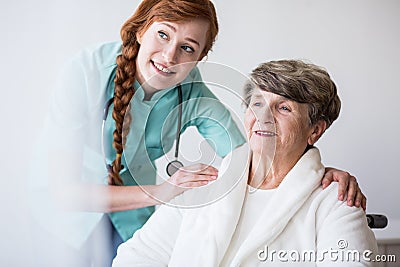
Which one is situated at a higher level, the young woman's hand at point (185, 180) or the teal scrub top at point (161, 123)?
the teal scrub top at point (161, 123)

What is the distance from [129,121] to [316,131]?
457mm

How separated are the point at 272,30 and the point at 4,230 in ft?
2.81

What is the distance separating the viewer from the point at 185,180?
148 centimetres

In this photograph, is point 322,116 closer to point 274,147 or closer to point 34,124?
point 274,147

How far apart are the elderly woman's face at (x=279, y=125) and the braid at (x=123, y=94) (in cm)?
32

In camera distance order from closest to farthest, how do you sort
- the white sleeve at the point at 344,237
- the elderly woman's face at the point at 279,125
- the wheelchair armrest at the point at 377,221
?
the white sleeve at the point at 344,237
the elderly woman's face at the point at 279,125
the wheelchair armrest at the point at 377,221

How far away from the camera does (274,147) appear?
1.40m

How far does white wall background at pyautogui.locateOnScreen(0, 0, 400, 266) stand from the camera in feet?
5.07

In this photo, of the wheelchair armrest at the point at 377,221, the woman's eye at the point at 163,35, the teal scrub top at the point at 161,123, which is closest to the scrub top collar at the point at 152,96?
the teal scrub top at the point at 161,123

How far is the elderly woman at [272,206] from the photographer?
1333 millimetres

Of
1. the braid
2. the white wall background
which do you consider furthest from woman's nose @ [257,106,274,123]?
the braid

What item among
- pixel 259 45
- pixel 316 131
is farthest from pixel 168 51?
pixel 316 131

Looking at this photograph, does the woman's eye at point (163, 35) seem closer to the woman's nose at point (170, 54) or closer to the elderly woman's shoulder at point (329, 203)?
the woman's nose at point (170, 54)

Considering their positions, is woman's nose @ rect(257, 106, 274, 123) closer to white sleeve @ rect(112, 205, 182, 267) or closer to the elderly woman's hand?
the elderly woman's hand
